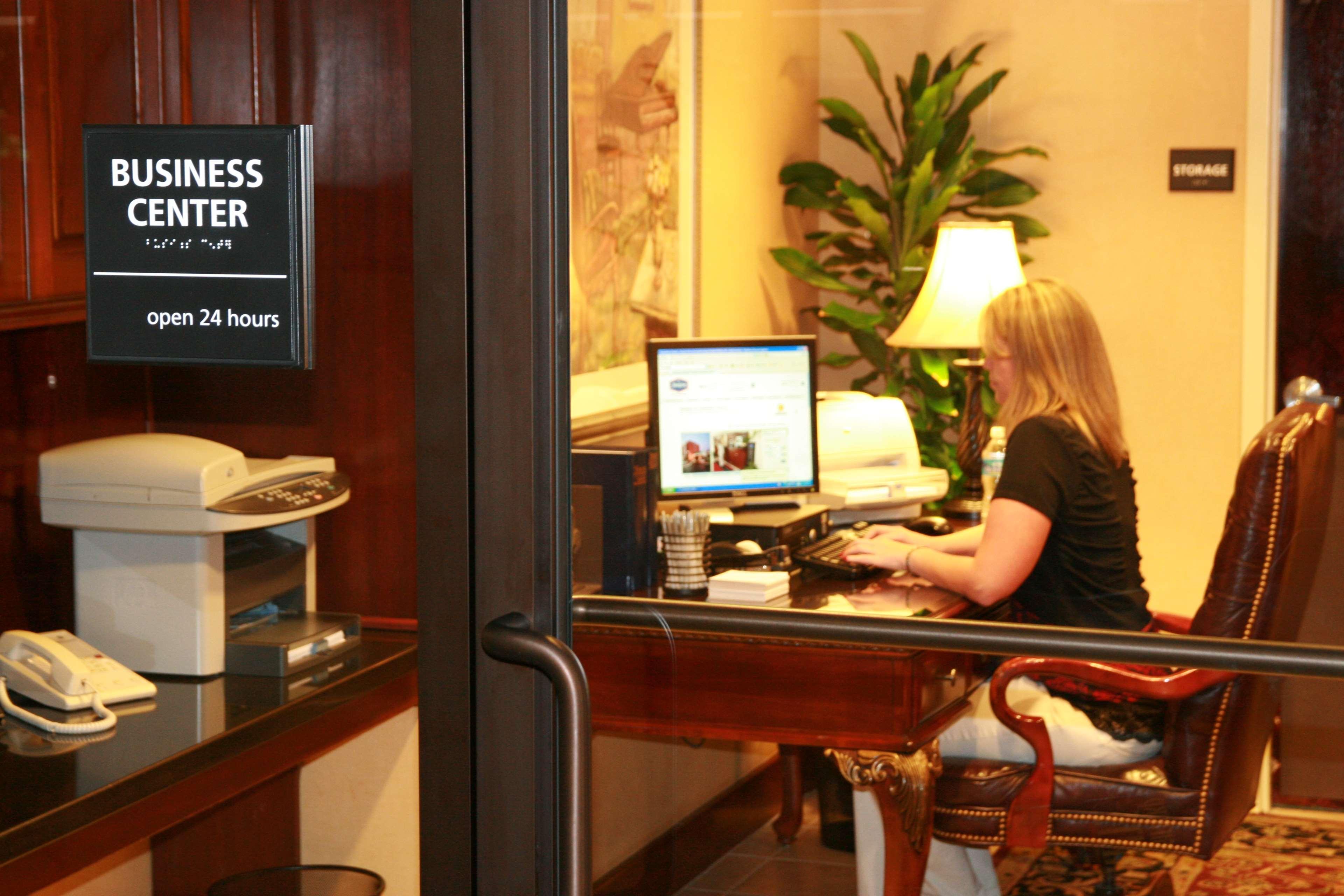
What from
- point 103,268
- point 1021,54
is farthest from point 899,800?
point 103,268

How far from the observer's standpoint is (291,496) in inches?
82.9

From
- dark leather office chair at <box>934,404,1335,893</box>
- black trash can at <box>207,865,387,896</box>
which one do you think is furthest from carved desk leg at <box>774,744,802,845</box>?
black trash can at <box>207,865,387,896</box>

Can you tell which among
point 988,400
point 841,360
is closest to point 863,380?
point 841,360

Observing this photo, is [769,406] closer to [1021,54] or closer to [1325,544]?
[1021,54]

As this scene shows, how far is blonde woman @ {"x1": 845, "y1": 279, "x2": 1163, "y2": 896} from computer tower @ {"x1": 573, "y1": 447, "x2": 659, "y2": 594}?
21 centimetres

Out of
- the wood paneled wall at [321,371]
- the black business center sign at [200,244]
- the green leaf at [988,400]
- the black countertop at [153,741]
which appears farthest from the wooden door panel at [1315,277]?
the wood paneled wall at [321,371]

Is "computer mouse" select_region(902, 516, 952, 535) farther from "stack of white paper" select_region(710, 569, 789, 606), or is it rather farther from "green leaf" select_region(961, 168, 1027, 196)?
"green leaf" select_region(961, 168, 1027, 196)

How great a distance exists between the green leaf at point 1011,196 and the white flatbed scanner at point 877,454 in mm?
200

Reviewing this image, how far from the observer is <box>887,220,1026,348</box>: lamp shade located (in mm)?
1264

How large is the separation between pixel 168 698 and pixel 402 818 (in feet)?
1.79

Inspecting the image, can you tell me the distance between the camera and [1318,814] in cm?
129

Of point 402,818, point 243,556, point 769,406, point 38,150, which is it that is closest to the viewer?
point 769,406

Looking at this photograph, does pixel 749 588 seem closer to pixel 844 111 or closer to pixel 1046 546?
pixel 1046 546

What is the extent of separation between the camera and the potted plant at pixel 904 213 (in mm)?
1256
